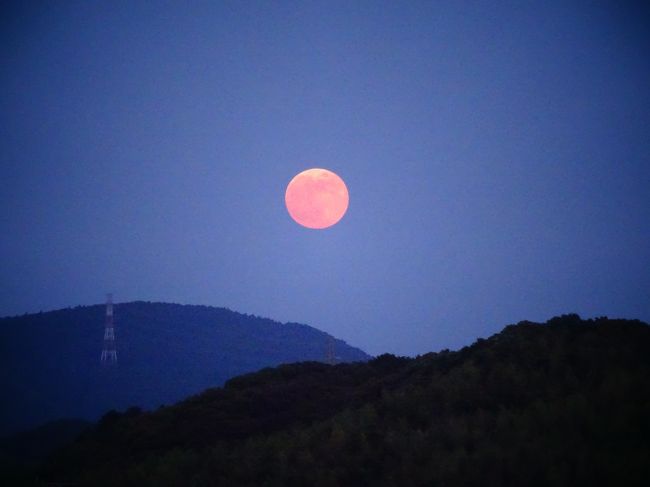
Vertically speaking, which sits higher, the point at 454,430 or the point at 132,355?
the point at 132,355

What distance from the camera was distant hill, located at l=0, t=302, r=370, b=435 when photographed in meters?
72.8

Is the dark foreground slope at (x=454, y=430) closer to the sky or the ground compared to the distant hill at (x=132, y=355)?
closer to the ground

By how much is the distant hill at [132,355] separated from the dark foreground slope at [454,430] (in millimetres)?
54312

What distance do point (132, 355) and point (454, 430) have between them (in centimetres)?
9692

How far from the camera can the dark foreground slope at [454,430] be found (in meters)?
8.07

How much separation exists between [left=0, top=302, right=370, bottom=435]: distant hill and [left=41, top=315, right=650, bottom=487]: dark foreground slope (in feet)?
178

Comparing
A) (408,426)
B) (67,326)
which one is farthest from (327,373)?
(67,326)

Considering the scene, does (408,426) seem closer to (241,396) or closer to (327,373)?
(241,396)

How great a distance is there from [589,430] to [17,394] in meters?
84.1

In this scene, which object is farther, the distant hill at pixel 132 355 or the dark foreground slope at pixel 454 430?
the distant hill at pixel 132 355

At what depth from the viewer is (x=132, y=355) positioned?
94500 millimetres

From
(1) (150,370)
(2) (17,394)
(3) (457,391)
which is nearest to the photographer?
(3) (457,391)

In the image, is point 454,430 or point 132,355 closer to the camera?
point 454,430

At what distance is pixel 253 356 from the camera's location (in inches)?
4210
